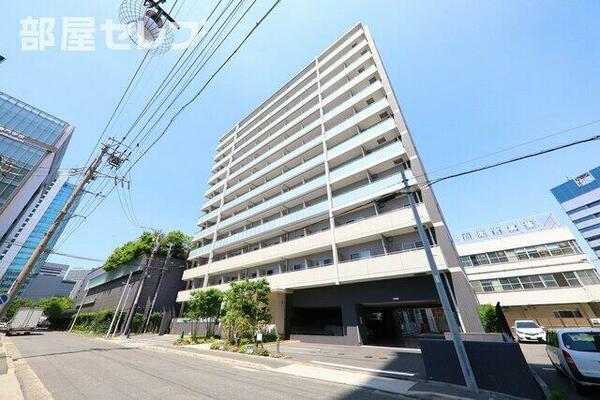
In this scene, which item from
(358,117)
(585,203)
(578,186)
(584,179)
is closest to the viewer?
(358,117)

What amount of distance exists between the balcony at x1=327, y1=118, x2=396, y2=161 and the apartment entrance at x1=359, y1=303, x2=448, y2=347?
13.8 meters

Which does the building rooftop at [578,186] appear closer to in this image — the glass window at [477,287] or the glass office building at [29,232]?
the glass window at [477,287]

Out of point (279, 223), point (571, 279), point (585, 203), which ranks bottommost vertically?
point (571, 279)

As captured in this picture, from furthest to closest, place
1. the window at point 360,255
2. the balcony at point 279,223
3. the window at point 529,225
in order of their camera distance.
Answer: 1. the window at point 529,225
2. the balcony at point 279,223
3. the window at point 360,255

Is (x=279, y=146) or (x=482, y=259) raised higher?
(x=279, y=146)

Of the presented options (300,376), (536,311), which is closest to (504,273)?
(536,311)

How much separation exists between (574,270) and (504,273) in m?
6.40

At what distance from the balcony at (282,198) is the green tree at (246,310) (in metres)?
9.64

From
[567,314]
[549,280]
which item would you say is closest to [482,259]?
[549,280]

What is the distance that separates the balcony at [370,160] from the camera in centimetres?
1919

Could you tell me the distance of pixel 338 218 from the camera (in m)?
21.9

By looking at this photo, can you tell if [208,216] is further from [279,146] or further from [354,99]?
[354,99]

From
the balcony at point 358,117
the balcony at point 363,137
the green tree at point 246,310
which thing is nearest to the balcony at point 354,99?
the balcony at point 358,117

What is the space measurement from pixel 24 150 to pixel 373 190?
46.5 meters
